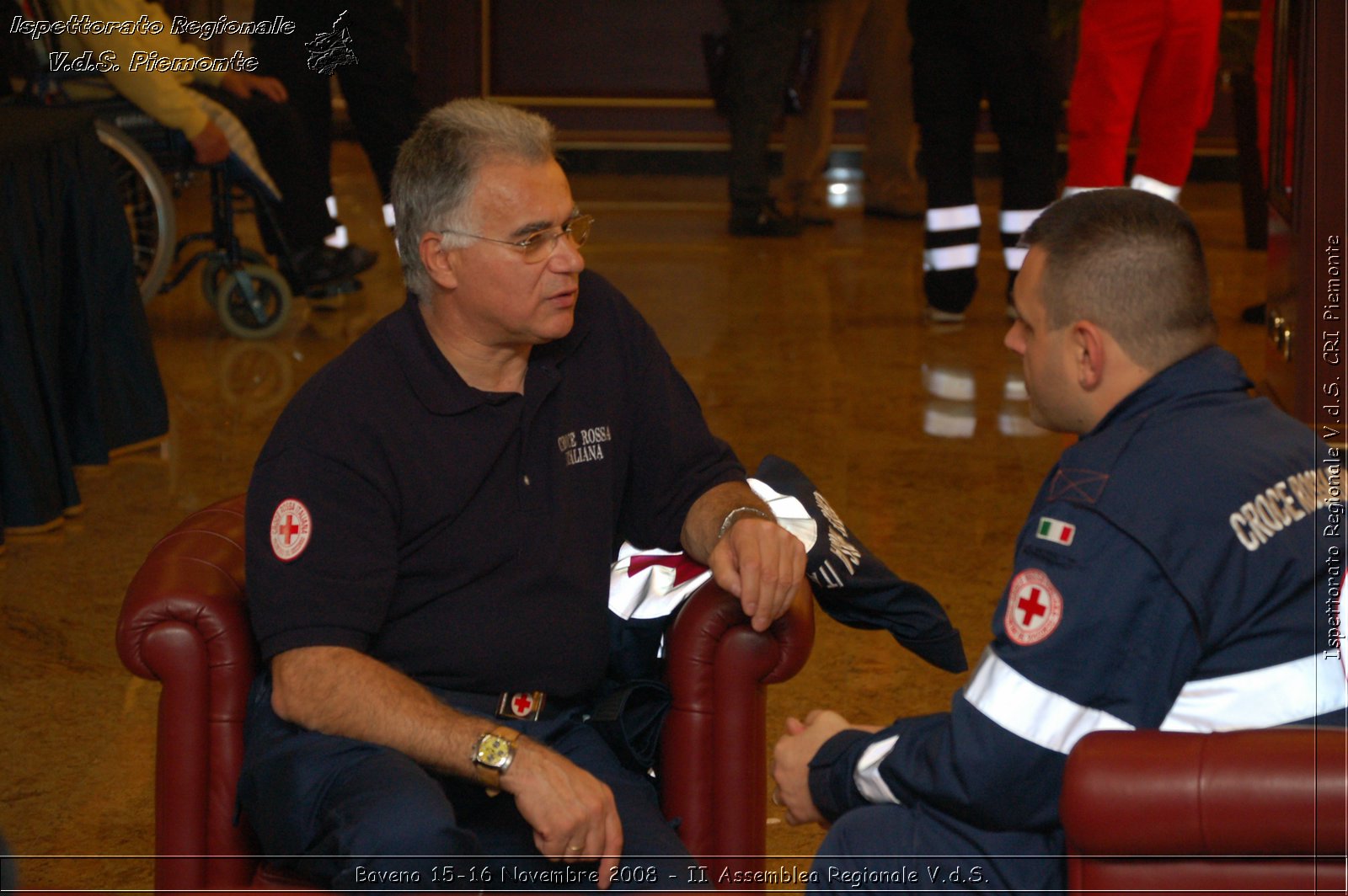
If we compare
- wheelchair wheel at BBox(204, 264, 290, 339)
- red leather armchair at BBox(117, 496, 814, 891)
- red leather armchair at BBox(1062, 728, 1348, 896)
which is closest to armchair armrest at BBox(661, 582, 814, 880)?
red leather armchair at BBox(117, 496, 814, 891)

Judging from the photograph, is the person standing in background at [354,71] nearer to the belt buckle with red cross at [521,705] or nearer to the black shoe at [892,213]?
the black shoe at [892,213]

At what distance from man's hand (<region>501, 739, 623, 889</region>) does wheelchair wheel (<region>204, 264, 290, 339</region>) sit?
3678 mm

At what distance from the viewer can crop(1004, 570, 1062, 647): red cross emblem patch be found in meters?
1.31

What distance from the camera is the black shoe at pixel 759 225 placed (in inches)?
271

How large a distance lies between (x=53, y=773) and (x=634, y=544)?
3.46 ft

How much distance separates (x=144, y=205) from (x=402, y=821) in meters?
3.91

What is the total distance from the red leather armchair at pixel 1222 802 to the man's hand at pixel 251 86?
14.2 ft

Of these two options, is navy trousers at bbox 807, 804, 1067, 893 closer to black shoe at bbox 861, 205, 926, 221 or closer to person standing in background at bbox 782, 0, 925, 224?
person standing in background at bbox 782, 0, 925, 224

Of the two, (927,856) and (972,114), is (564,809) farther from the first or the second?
(972,114)

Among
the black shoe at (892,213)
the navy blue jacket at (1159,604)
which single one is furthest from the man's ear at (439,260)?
the black shoe at (892,213)

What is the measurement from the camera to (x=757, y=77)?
669 centimetres

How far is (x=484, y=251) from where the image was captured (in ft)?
5.89

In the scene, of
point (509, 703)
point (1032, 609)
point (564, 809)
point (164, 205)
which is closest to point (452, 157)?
point (509, 703)

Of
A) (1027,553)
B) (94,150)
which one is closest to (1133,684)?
(1027,553)
